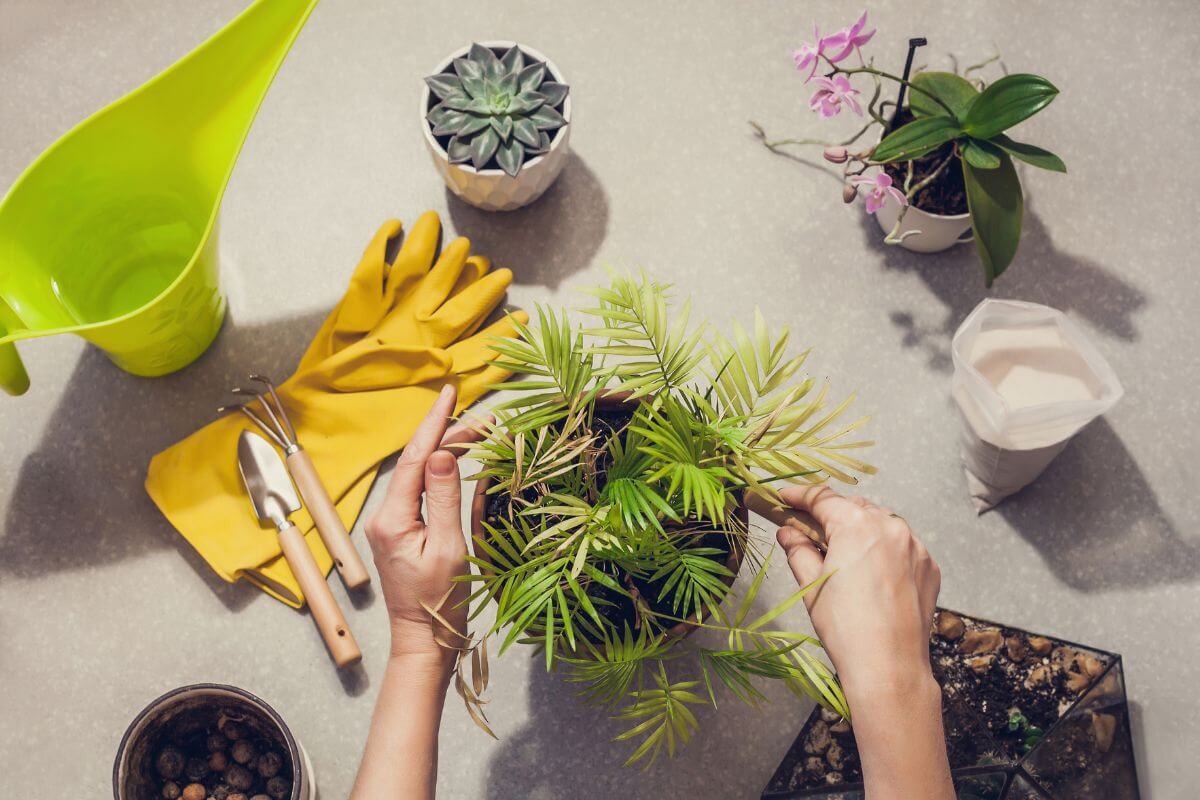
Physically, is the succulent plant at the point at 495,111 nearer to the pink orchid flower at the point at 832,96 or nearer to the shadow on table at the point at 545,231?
the shadow on table at the point at 545,231

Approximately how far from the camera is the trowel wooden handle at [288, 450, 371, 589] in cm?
91

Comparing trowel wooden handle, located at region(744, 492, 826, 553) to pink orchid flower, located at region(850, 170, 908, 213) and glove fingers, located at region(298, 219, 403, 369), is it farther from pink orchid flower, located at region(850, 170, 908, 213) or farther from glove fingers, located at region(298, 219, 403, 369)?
glove fingers, located at region(298, 219, 403, 369)

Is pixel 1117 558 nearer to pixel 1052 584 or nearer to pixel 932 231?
pixel 1052 584

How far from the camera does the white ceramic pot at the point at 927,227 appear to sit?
3.05ft

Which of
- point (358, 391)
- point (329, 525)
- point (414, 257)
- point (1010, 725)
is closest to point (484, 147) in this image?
point (414, 257)

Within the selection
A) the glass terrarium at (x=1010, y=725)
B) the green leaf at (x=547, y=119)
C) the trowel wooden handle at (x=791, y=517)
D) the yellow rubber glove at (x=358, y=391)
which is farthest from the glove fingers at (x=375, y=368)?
the glass terrarium at (x=1010, y=725)

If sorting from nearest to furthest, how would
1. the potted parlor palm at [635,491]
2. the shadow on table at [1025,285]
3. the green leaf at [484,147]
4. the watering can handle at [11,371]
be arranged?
the potted parlor palm at [635,491]
the watering can handle at [11,371]
the green leaf at [484,147]
the shadow on table at [1025,285]

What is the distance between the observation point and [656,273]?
3.32ft

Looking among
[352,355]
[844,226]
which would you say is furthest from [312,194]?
[844,226]

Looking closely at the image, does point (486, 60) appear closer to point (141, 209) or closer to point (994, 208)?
point (141, 209)

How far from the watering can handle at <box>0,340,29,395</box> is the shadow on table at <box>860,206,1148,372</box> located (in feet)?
2.51

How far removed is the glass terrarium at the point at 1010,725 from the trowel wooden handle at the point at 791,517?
0.70ft

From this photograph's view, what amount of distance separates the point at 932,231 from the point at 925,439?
0.64ft

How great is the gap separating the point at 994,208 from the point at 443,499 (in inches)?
20.4
